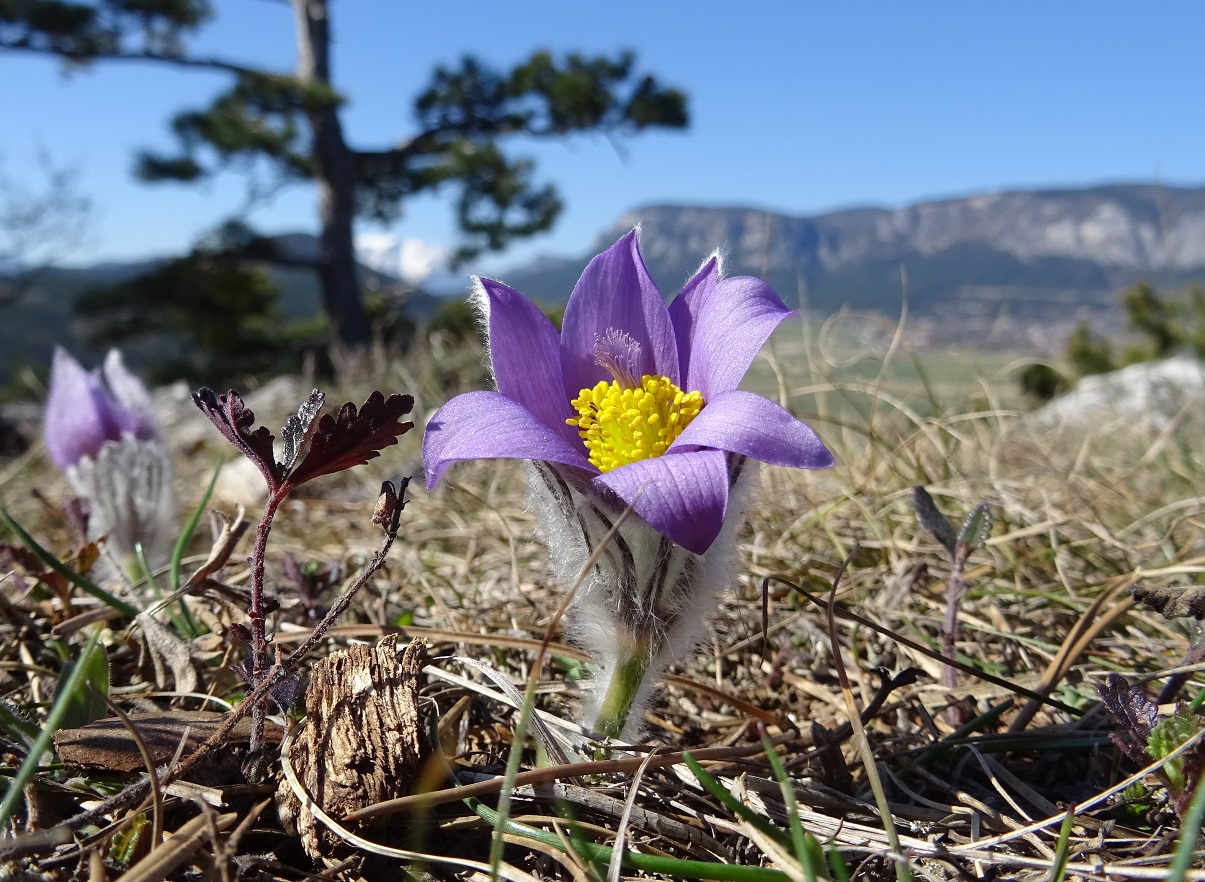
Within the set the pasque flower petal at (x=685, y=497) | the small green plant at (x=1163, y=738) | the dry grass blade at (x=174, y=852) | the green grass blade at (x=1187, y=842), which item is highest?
the pasque flower petal at (x=685, y=497)

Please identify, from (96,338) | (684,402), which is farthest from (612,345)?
(96,338)

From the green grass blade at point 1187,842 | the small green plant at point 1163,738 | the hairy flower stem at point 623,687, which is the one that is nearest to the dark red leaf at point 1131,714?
the small green plant at point 1163,738

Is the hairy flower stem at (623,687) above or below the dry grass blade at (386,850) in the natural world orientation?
above

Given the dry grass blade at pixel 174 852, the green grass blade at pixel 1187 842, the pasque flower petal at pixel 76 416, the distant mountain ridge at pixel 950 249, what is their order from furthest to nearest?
the distant mountain ridge at pixel 950 249
the pasque flower petal at pixel 76 416
the dry grass blade at pixel 174 852
the green grass blade at pixel 1187 842

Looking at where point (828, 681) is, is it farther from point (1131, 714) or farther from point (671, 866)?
point (671, 866)

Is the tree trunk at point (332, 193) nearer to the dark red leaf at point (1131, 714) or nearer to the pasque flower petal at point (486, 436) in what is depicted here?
the pasque flower petal at point (486, 436)

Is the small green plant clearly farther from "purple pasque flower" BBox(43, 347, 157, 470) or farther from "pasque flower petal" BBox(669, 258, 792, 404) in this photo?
"purple pasque flower" BBox(43, 347, 157, 470)

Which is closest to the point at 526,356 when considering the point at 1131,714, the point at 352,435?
the point at 352,435

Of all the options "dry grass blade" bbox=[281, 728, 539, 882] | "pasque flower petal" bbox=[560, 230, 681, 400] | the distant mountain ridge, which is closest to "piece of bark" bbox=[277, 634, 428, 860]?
"dry grass blade" bbox=[281, 728, 539, 882]
